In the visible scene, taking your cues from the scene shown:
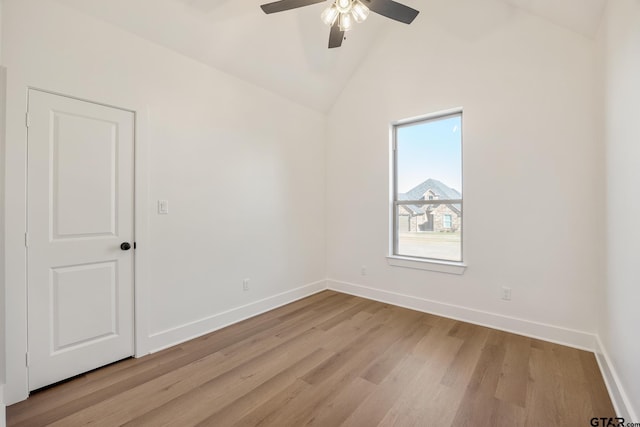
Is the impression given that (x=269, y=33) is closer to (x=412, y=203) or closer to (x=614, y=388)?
(x=412, y=203)

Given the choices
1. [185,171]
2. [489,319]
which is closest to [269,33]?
[185,171]

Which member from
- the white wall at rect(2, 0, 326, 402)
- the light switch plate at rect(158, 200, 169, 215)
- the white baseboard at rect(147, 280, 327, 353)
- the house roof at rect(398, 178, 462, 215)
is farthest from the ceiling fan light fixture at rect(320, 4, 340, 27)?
the white baseboard at rect(147, 280, 327, 353)

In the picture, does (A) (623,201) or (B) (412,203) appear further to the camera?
(B) (412,203)

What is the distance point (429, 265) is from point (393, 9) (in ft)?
8.53

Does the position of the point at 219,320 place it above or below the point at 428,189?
below

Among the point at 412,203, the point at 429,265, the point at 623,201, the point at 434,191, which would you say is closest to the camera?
the point at 623,201

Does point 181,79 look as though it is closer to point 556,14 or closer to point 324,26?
point 324,26

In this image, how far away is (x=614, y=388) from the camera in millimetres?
1812

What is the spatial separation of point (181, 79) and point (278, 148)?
4.27ft

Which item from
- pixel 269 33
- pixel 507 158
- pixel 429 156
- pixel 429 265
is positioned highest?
pixel 269 33

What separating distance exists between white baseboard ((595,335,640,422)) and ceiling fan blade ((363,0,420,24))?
279 cm

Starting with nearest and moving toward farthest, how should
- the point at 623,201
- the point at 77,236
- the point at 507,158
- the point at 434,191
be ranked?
the point at 623,201
the point at 77,236
the point at 507,158
the point at 434,191

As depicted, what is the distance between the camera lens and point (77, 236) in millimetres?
2119

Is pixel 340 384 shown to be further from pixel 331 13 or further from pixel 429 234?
pixel 331 13
